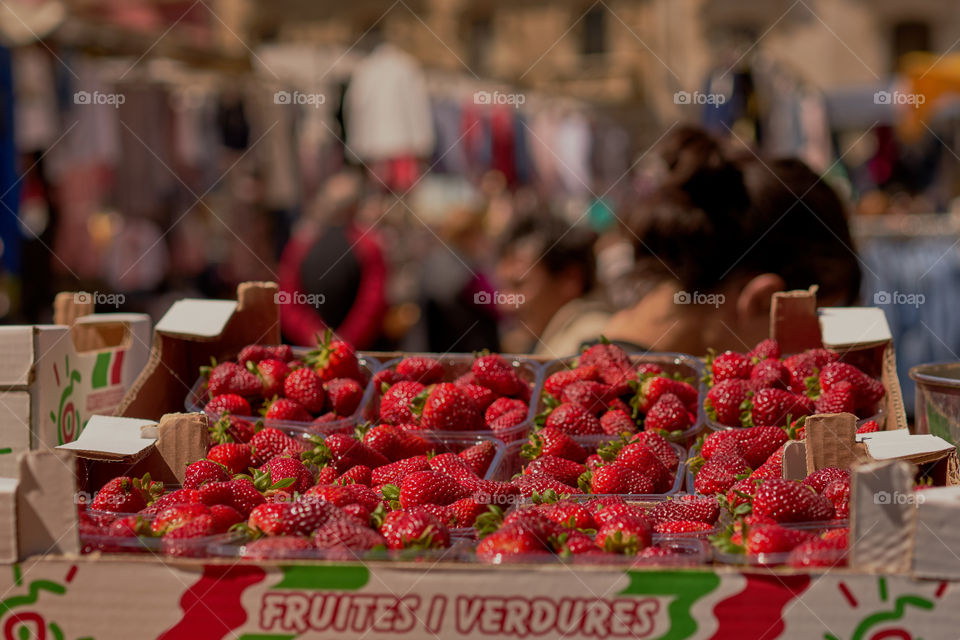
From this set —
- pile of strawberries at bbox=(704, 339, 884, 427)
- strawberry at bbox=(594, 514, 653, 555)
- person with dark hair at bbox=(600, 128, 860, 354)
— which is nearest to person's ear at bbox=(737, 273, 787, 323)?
person with dark hair at bbox=(600, 128, 860, 354)

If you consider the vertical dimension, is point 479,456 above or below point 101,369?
below

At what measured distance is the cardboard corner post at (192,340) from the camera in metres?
2.19

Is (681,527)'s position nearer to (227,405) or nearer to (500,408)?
→ (500,408)

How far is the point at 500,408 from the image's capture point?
2174 mm

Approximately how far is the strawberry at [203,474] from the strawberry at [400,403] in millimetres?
516

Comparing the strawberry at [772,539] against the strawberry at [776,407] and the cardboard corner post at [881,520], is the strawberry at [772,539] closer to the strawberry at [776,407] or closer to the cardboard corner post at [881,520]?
the cardboard corner post at [881,520]

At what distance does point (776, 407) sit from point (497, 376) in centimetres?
64

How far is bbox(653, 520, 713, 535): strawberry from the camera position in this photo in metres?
1.49

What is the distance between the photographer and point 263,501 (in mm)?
1612

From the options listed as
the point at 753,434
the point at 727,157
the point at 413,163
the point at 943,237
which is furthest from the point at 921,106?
the point at 753,434

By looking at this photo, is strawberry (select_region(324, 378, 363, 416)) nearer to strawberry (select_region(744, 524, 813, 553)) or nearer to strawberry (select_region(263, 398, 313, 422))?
strawberry (select_region(263, 398, 313, 422))

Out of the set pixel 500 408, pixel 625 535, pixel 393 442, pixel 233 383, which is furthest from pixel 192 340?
pixel 625 535

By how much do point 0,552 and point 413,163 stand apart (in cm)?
742

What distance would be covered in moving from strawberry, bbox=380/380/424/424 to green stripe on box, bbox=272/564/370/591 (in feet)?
3.00
